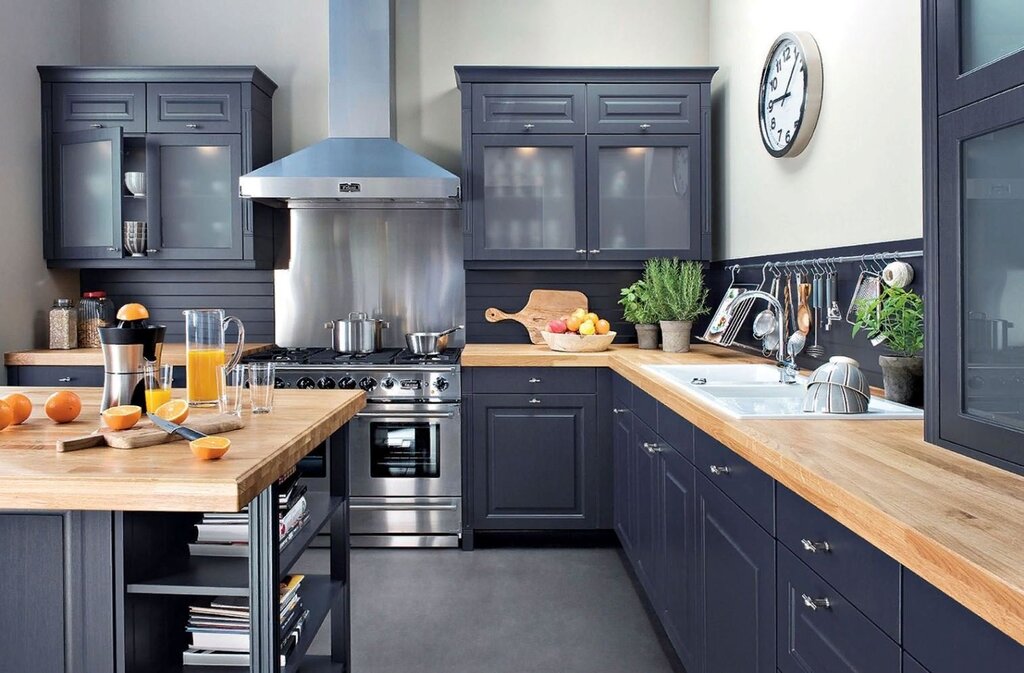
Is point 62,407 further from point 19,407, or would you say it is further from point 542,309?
point 542,309

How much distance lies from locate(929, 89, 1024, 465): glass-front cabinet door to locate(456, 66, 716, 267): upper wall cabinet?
2.63m

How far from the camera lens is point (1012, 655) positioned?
86 centimetres

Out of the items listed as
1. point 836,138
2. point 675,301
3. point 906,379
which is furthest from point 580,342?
point 906,379

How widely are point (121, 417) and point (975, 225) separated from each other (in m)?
1.69

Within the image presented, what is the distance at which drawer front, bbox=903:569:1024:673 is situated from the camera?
88 cm

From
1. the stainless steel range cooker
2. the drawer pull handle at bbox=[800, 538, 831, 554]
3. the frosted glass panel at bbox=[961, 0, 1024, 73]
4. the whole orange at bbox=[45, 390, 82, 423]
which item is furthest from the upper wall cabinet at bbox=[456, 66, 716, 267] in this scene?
the drawer pull handle at bbox=[800, 538, 831, 554]

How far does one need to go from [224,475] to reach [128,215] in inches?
132

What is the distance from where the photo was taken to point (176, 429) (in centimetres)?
160

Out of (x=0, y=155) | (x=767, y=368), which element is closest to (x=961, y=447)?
(x=767, y=368)

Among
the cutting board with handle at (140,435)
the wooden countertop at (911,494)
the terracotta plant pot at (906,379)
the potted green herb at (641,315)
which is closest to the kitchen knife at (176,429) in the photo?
the cutting board with handle at (140,435)

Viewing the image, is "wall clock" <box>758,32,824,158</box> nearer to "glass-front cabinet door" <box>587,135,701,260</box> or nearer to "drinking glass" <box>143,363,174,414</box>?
"glass-front cabinet door" <box>587,135,701,260</box>

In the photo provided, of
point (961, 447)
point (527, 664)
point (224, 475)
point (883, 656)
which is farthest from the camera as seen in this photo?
point (527, 664)

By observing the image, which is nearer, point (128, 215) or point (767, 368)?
point (767, 368)

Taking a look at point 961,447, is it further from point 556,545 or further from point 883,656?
point 556,545
